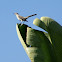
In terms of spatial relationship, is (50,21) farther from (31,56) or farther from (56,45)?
(31,56)

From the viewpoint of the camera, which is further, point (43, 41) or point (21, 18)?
point (21, 18)

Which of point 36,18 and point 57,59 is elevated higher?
point 36,18

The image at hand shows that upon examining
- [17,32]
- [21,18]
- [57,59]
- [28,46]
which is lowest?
[57,59]

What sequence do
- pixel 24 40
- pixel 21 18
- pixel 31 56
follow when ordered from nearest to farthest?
pixel 31 56
pixel 24 40
pixel 21 18

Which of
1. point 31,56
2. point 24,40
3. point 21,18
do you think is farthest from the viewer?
point 21,18

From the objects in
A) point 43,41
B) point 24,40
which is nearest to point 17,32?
point 24,40

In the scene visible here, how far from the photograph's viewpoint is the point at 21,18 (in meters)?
6.61

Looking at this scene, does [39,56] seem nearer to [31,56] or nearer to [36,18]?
[31,56]

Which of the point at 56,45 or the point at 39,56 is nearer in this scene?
the point at 39,56

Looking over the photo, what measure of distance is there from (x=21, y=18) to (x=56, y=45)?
1.39m

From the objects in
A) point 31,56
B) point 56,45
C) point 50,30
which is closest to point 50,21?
point 50,30

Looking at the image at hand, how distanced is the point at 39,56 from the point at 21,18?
158cm

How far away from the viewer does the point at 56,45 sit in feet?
19.0

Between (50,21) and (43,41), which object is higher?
(50,21)
